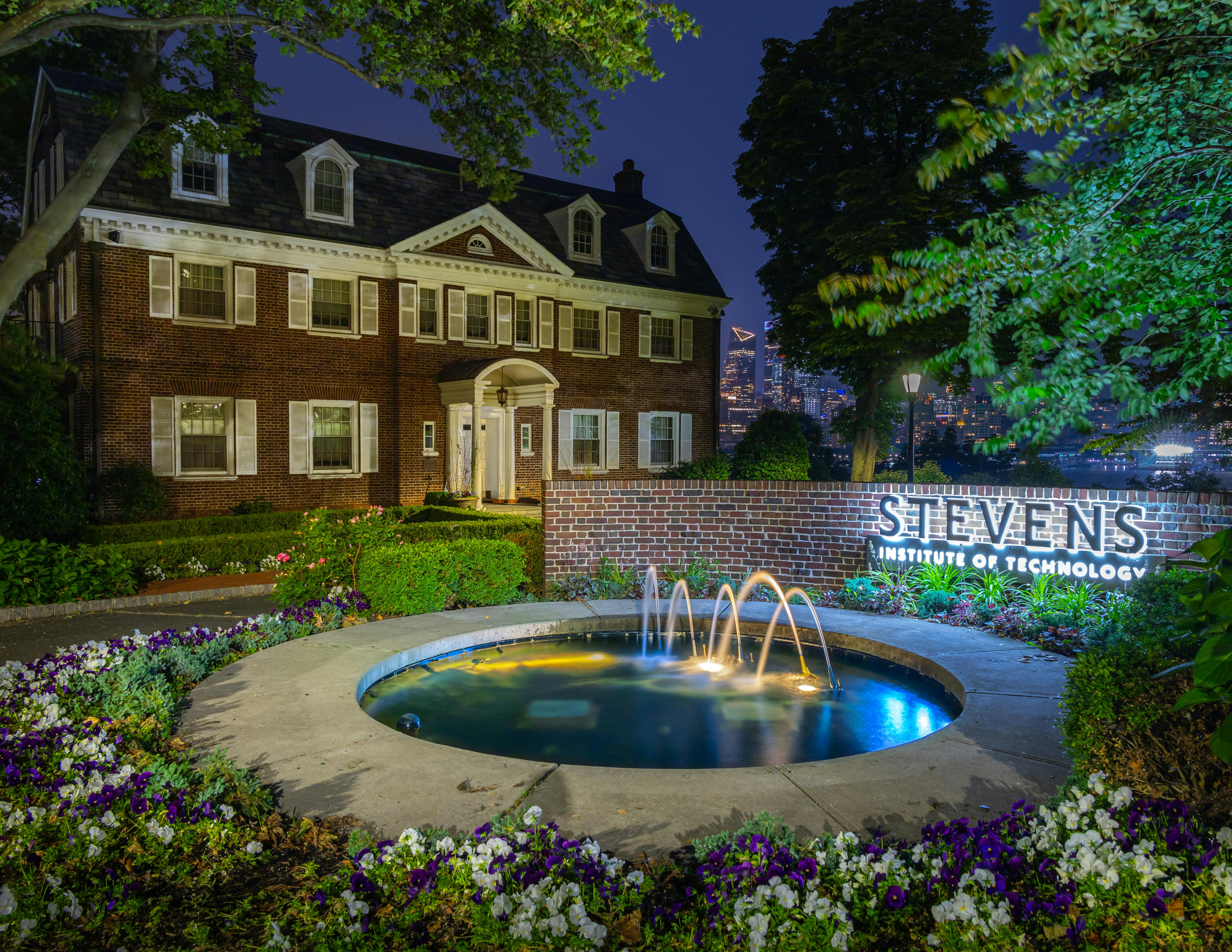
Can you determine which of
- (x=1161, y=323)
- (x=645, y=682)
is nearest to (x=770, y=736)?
(x=645, y=682)

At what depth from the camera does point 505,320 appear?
77.2 feet

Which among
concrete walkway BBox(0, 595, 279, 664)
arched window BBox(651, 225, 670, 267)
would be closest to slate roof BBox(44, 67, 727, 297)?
arched window BBox(651, 225, 670, 267)

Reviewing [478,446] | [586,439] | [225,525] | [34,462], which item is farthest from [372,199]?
[34,462]

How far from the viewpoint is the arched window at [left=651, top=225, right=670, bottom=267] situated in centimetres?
2752

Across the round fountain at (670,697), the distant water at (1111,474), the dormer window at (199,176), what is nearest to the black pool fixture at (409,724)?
the round fountain at (670,697)

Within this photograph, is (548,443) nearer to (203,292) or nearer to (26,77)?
(203,292)

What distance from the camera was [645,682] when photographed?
23.5 feet

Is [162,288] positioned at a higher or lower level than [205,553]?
higher

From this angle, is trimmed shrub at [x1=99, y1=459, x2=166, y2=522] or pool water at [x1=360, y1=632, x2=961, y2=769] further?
trimmed shrub at [x1=99, y1=459, x2=166, y2=522]

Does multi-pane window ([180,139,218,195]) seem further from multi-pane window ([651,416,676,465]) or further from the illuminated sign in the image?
the illuminated sign

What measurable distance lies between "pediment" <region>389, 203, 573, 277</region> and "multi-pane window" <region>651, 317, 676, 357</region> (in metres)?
4.18

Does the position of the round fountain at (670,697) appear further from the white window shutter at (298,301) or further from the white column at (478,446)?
the white window shutter at (298,301)

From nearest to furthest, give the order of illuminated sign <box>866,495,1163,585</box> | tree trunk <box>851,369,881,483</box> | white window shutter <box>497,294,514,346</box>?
1. illuminated sign <box>866,495,1163,585</box>
2. white window shutter <box>497,294,514,346</box>
3. tree trunk <box>851,369,881,483</box>

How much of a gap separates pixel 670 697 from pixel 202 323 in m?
16.8
